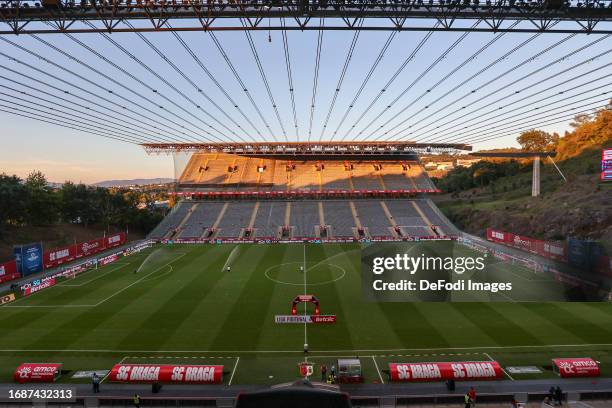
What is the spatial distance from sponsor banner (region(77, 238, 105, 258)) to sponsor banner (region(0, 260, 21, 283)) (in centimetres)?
959

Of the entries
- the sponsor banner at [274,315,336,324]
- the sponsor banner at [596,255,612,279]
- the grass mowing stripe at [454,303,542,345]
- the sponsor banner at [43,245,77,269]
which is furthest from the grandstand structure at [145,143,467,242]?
the sponsor banner at [274,315,336,324]

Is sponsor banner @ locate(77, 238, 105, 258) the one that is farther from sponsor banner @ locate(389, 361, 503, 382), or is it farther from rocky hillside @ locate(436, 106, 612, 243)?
rocky hillside @ locate(436, 106, 612, 243)

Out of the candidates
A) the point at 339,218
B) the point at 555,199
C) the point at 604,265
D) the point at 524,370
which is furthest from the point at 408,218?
the point at 524,370

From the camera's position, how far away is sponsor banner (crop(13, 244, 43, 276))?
128 feet

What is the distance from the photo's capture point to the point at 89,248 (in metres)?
50.6

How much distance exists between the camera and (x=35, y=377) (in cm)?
1786

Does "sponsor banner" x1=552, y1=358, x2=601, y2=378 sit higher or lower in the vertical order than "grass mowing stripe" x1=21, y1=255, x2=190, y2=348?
higher

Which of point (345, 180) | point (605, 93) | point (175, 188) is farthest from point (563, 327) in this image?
point (175, 188)

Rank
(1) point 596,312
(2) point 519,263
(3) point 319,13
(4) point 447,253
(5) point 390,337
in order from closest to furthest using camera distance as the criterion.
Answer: (3) point 319,13, (4) point 447,253, (5) point 390,337, (1) point 596,312, (2) point 519,263

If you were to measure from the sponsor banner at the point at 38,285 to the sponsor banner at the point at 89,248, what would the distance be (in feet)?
41.4

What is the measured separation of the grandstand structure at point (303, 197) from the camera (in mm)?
67125

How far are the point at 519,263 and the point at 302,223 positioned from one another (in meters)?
38.0

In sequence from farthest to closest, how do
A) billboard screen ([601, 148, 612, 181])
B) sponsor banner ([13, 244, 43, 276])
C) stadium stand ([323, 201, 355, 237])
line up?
stadium stand ([323, 201, 355, 237]) < billboard screen ([601, 148, 612, 181]) < sponsor banner ([13, 244, 43, 276])

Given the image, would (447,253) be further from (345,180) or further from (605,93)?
(345,180)
